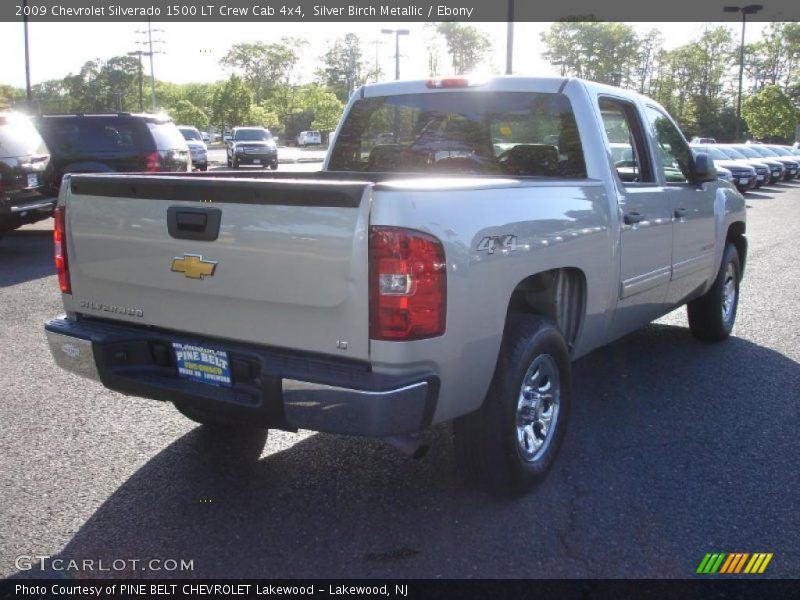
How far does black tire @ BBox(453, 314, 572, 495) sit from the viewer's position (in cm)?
345

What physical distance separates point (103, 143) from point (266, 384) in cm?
1127

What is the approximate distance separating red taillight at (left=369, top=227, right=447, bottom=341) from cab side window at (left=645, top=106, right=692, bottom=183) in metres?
2.89

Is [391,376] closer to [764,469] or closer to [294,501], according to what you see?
[294,501]

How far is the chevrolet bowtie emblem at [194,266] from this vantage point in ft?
10.7

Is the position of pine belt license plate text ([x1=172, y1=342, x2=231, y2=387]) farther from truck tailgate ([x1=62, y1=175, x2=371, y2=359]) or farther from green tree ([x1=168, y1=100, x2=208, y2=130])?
green tree ([x1=168, y1=100, x2=208, y2=130])

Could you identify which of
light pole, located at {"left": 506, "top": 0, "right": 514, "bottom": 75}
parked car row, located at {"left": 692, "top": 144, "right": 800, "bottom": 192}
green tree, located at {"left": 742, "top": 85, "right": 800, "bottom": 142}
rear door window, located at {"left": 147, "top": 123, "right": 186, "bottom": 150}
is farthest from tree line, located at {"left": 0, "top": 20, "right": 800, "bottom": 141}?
rear door window, located at {"left": 147, "top": 123, "right": 186, "bottom": 150}

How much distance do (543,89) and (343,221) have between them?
7.34 ft

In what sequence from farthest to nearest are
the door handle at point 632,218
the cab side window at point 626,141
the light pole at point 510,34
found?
the light pole at point 510,34, the cab side window at point 626,141, the door handle at point 632,218

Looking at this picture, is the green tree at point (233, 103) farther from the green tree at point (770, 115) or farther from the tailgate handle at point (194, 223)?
the tailgate handle at point (194, 223)

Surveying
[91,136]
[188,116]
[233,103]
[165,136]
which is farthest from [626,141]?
[188,116]

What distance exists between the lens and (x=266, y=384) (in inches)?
121

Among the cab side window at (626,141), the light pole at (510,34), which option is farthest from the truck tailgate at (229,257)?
the light pole at (510,34)

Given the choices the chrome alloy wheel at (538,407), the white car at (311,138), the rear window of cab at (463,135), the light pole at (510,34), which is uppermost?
the light pole at (510,34)

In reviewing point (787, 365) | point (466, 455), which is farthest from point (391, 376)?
point (787, 365)
